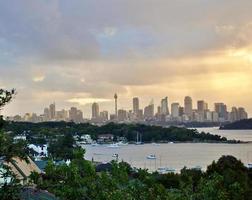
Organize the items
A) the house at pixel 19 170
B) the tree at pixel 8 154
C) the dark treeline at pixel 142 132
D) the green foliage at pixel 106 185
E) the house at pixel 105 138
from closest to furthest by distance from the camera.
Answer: the tree at pixel 8 154 → the house at pixel 19 170 → the green foliage at pixel 106 185 → the dark treeline at pixel 142 132 → the house at pixel 105 138

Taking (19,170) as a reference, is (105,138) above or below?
above

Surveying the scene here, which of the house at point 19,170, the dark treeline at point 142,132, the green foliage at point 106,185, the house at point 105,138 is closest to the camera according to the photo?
the house at point 19,170

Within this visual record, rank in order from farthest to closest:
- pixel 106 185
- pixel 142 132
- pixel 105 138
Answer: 1. pixel 142 132
2. pixel 105 138
3. pixel 106 185

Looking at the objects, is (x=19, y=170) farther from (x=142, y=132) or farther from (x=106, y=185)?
(x=142, y=132)

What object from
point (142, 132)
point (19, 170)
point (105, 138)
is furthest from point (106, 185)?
point (142, 132)

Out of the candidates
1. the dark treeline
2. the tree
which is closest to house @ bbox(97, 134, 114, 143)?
the dark treeline

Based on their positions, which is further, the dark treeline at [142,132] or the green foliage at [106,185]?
the dark treeline at [142,132]

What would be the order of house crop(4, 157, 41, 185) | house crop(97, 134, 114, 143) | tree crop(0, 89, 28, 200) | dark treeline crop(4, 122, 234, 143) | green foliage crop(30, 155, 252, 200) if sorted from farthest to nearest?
house crop(97, 134, 114, 143) < dark treeline crop(4, 122, 234, 143) < green foliage crop(30, 155, 252, 200) < house crop(4, 157, 41, 185) < tree crop(0, 89, 28, 200)

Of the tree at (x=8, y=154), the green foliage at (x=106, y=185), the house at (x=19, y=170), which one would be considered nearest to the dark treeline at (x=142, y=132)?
the house at (x=19, y=170)

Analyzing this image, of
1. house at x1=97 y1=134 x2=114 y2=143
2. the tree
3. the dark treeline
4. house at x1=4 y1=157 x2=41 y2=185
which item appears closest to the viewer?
the tree

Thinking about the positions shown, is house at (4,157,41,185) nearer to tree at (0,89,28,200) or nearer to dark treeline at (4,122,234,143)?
tree at (0,89,28,200)

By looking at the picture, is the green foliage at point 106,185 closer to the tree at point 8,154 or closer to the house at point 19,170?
the house at point 19,170

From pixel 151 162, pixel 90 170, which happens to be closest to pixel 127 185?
pixel 90 170
